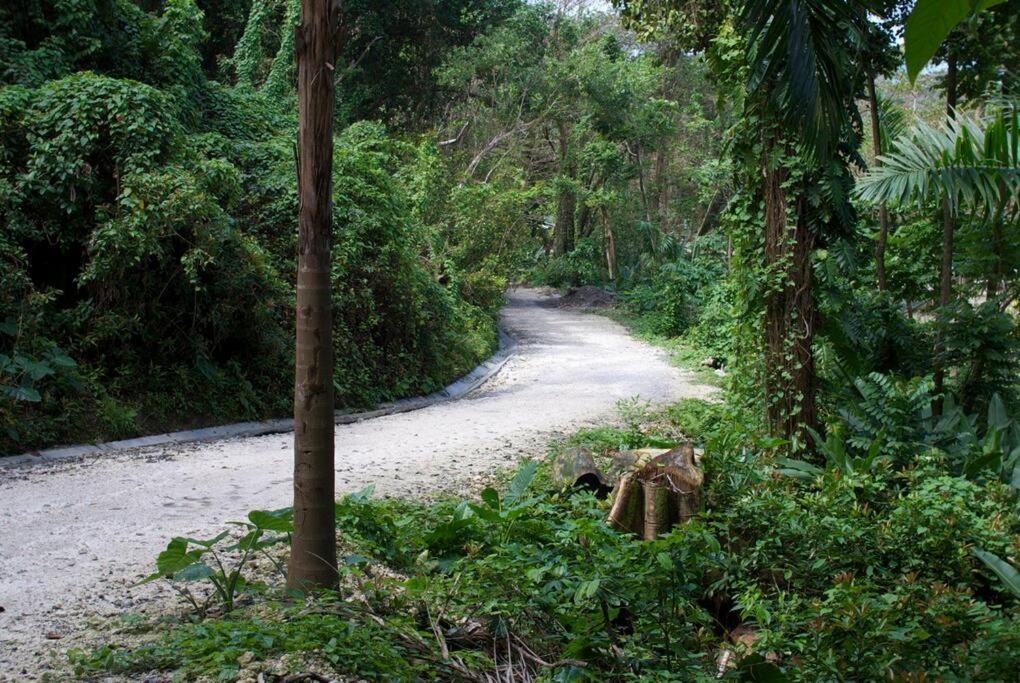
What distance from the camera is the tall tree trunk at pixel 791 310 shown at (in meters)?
8.52

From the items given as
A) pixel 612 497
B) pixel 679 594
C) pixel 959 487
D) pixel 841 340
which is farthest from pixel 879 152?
pixel 679 594

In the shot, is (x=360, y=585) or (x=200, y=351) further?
(x=200, y=351)

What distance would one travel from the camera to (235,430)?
10359mm

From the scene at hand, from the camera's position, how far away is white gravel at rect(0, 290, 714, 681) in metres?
4.69

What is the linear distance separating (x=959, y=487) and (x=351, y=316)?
844 centimetres

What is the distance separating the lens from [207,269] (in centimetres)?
1076

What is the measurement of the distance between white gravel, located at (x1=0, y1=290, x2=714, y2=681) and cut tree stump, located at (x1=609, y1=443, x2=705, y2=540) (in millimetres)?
1915

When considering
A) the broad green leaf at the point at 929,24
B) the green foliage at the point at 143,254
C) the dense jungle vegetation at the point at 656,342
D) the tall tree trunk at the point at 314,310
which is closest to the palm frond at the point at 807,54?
the dense jungle vegetation at the point at 656,342

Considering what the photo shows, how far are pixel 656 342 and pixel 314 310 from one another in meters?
17.4

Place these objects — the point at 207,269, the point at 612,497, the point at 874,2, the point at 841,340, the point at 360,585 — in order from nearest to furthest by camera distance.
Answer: the point at 874,2, the point at 360,585, the point at 612,497, the point at 841,340, the point at 207,269

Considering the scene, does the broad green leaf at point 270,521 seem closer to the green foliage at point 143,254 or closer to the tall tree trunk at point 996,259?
the green foliage at point 143,254

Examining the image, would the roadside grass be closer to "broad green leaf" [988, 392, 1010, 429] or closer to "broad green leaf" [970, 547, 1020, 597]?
"broad green leaf" [988, 392, 1010, 429]

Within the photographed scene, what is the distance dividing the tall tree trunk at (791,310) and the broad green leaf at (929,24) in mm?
7632

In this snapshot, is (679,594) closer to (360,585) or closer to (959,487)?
(360,585)
